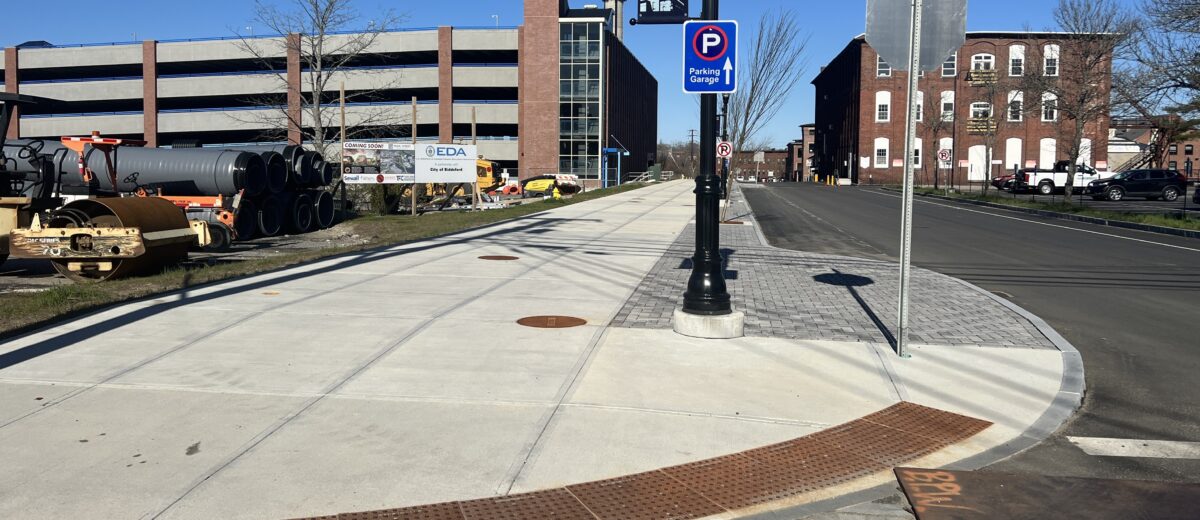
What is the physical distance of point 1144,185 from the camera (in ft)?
134

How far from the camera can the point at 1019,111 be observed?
1350 inches

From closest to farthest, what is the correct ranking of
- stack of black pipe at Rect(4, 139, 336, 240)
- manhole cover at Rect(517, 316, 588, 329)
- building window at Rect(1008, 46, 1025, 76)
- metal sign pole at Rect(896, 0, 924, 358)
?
1. metal sign pole at Rect(896, 0, 924, 358)
2. manhole cover at Rect(517, 316, 588, 329)
3. stack of black pipe at Rect(4, 139, 336, 240)
4. building window at Rect(1008, 46, 1025, 76)

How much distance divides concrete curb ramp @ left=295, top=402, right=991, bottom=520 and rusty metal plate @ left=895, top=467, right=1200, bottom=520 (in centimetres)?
33

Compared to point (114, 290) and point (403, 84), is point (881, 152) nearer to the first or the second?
point (403, 84)

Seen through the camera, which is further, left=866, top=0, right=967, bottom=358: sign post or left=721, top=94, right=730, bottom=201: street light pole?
left=721, top=94, right=730, bottom=201: street light pole

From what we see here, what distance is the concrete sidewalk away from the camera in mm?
4332

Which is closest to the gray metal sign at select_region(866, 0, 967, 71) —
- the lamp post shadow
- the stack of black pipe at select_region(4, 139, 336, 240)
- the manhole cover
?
the lamp post shadow

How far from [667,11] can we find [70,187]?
50.3ft

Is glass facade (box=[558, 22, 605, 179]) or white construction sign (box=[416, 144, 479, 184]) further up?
glass facade (box=[558, 22, 605, 179])

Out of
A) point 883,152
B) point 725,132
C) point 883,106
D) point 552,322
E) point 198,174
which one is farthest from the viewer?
point 883,152

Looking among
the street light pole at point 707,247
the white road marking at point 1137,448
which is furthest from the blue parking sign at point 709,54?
the white road marking at point 1137,448

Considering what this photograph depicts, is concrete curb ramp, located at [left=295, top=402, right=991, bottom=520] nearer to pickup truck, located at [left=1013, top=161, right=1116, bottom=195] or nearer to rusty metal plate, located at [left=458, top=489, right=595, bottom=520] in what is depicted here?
rusty metal plate, located at [left=458, top=489, right=595, bottom=520]

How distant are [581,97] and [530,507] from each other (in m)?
67.3

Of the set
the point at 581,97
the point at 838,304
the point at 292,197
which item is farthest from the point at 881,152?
the point at 838,304
